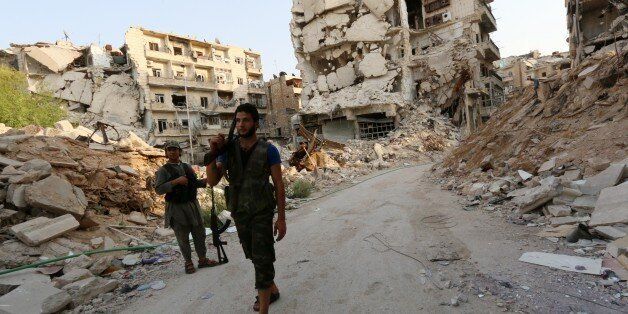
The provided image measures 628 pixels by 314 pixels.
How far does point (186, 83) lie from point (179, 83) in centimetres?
72

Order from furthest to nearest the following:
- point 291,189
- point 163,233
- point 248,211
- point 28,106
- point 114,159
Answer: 1. point 28,106
2. point 291,189
3. point 114,159
4. point 163,233
5. point 248,211

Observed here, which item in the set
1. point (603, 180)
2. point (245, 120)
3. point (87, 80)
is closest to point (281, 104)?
point (87, 80)

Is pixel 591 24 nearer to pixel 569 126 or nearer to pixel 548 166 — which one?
pixel 569 126

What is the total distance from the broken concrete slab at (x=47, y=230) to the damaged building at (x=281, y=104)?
36.7 meters

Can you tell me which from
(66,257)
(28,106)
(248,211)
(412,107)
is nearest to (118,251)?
(66,257)

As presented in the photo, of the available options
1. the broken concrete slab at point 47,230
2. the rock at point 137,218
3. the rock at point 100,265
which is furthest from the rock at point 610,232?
the rock at point 137,218

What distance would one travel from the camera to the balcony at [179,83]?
35.1 m

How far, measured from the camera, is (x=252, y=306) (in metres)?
3.10

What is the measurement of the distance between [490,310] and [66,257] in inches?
206

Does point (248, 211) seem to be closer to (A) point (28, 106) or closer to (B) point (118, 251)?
(B) point (118, 251)

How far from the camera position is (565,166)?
576cm

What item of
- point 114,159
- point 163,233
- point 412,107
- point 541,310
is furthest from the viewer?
point 412,107

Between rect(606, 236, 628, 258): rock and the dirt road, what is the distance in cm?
48

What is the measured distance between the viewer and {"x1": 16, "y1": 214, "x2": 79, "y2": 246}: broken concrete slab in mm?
5004
